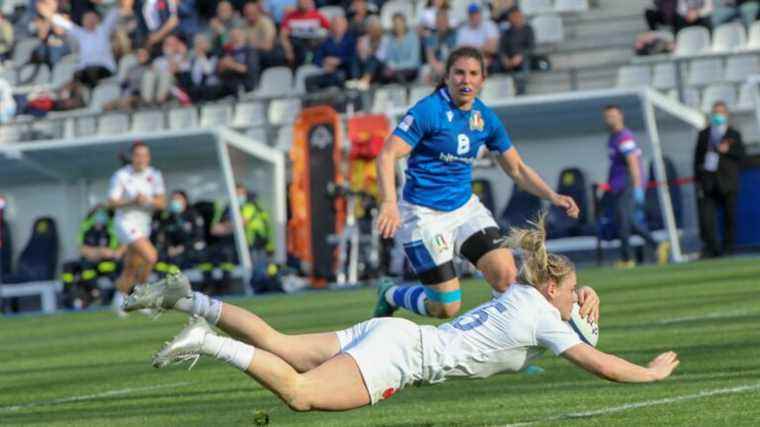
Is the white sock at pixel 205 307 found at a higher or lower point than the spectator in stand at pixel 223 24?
lower

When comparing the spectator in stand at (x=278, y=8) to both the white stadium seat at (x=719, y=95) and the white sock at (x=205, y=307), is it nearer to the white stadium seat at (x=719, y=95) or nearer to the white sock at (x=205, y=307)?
the white stadium seat at (x=719, y=95)

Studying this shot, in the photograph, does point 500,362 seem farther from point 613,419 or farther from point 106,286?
point 106,286

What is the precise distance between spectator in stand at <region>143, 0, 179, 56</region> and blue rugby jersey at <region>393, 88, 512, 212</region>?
777 inches

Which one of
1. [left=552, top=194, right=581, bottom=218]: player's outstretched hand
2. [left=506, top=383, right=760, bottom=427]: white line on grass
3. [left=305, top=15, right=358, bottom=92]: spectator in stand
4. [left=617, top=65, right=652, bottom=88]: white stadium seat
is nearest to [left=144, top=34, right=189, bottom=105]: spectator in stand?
[left=305, top=15, right=358, bottom=92]: spectator in stand

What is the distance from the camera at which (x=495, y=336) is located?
8102mm

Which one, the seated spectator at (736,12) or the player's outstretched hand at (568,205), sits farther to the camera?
the seated spectator at (736,12)

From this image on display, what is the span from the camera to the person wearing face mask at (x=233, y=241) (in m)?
27.1

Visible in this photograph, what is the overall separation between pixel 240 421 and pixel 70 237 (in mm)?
21767

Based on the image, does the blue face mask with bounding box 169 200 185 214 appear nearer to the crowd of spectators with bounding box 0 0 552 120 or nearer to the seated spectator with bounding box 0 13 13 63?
the crowd of spectators with bounding box 0 0 552 120

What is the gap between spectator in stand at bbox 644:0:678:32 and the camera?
88.0ft

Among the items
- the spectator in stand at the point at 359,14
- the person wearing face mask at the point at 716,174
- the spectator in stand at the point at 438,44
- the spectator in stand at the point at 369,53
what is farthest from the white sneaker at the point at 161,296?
the spectator in stand at the point at 359,14

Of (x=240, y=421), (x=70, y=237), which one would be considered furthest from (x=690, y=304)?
(x=70, y=237)

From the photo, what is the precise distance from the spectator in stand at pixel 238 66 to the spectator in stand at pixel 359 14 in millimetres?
1832

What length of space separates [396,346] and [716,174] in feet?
58.0
